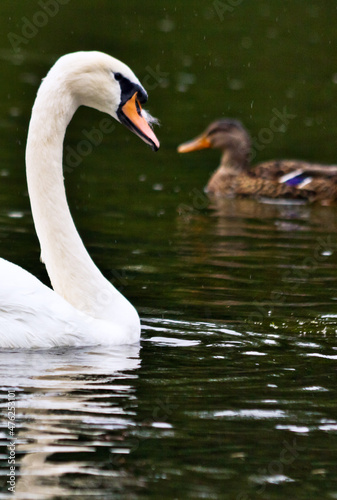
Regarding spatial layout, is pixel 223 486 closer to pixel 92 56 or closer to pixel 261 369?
pixel 261 369

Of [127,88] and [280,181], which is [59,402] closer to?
[127,88]

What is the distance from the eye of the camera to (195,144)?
17562mm

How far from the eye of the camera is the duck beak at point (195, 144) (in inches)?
682

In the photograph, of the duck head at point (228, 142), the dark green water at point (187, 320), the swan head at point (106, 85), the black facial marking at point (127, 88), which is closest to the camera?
the dark green water at point (187, 320)

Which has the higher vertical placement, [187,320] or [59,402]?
[187,320]

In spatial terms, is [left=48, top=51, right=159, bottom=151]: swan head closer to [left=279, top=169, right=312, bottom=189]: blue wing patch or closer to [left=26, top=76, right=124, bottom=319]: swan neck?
[left=26, top=76, right=124, bottom=319]: swan neck

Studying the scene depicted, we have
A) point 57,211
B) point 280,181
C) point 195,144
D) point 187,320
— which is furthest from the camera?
point 195,144

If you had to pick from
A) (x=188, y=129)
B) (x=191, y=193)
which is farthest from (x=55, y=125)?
(x=188, y=129)

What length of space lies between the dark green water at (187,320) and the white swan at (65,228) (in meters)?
0.17

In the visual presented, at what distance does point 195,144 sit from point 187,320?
8676mm

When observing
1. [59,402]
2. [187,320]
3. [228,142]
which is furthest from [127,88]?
[228,142]

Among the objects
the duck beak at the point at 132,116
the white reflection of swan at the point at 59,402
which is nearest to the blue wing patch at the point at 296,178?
the duck beak at the point at 132,116

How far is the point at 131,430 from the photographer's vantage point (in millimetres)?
6402

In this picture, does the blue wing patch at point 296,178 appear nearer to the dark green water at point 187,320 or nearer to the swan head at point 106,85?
the dark green water at point 187,320
